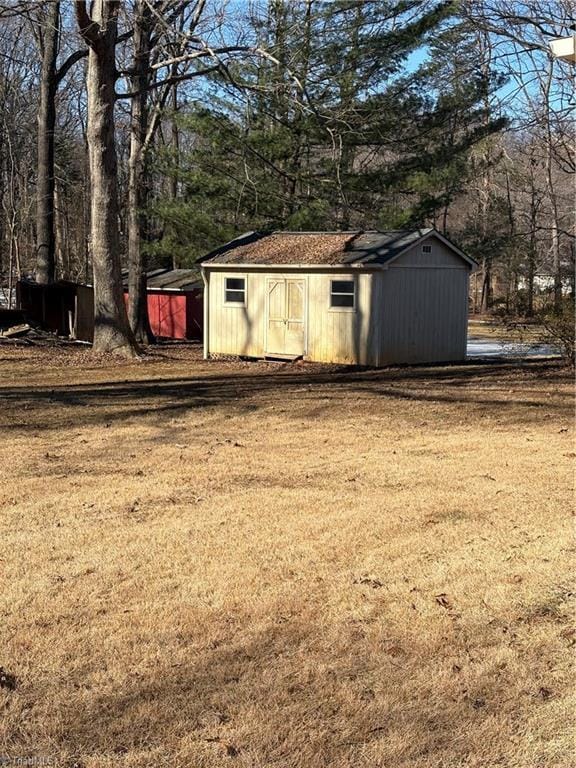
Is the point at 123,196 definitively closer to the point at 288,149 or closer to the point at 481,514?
the point at 288,149

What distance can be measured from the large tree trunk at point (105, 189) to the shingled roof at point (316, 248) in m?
2.34

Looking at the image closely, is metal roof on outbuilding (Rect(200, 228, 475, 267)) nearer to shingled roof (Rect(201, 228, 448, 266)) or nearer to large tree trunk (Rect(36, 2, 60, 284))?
shingled roof (Rect(201, 228, 448, 266))

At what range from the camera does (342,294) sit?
18.2 m

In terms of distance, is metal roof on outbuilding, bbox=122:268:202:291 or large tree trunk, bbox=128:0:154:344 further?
metal roof on outbuilding, bbox=122:268:202:291

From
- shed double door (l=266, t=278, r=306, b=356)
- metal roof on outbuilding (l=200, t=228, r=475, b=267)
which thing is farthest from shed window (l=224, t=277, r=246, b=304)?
shed double door (l=266, t=278, r=306, b=356)

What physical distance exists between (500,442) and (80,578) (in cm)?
510

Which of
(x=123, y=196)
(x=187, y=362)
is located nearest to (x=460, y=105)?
(x=187, y=362)

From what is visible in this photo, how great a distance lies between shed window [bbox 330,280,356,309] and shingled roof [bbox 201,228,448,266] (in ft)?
1.61

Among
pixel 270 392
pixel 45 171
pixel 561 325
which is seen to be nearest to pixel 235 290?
pixel 270 392

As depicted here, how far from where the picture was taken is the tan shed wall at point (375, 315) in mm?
17953

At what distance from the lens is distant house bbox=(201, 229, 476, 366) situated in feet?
59.0

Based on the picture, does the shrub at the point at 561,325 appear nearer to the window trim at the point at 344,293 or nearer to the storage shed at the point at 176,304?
the window trim at the point at 344,293

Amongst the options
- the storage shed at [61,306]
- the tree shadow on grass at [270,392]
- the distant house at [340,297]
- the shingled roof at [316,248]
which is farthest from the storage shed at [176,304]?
the tree shadow on grass at [270,392]

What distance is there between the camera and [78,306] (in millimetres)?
25469
